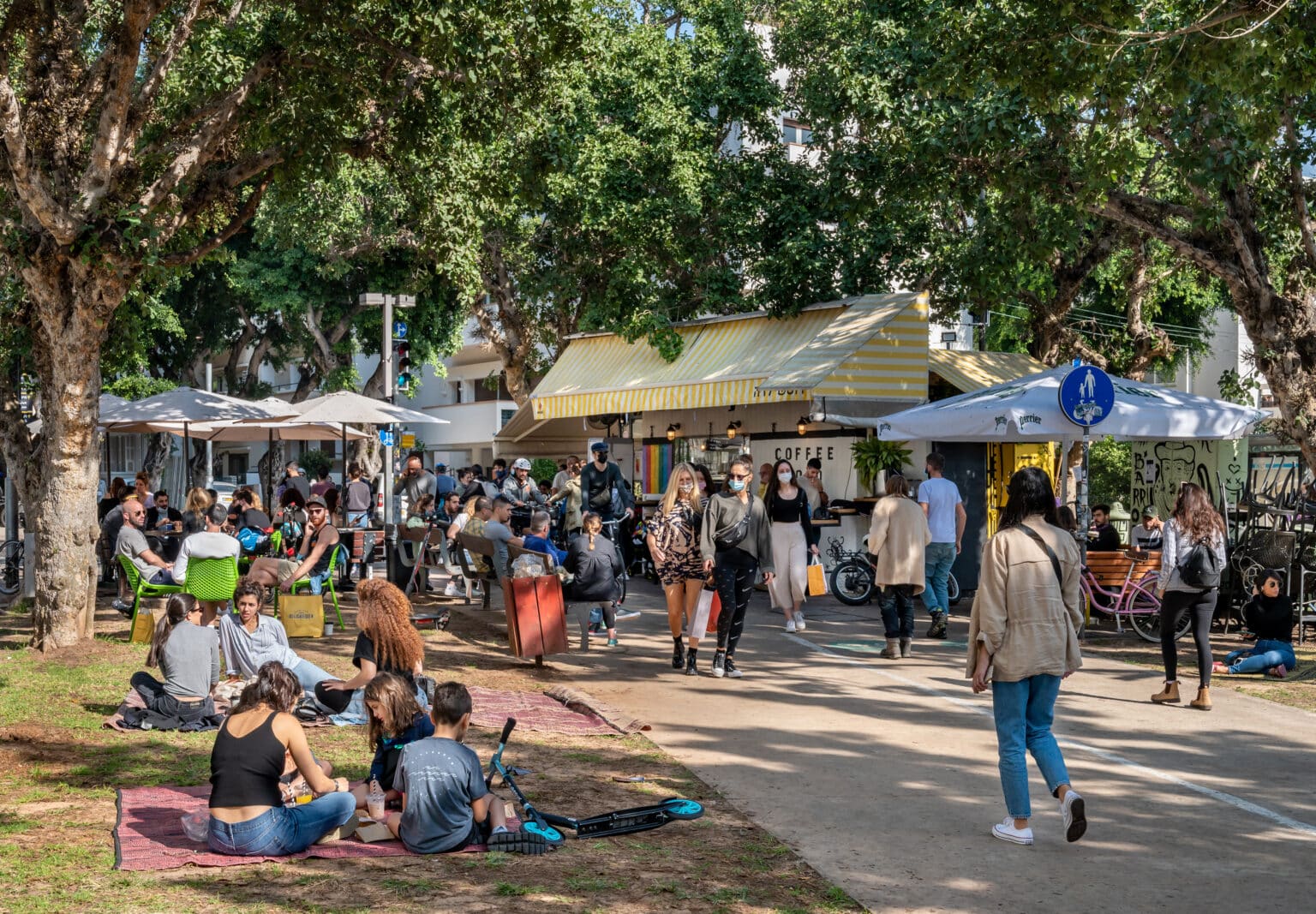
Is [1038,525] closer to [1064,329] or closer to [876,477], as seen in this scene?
[876,477]

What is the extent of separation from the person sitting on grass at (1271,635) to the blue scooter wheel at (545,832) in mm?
7730

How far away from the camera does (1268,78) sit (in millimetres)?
11828

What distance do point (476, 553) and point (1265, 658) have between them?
25.9ft

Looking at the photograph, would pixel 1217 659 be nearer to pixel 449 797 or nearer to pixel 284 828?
pixel 449 797

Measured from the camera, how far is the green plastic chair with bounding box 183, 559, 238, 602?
13141 mm

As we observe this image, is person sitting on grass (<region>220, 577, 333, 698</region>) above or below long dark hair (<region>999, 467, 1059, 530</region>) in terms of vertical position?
below

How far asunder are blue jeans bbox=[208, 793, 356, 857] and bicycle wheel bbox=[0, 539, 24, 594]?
14.1m

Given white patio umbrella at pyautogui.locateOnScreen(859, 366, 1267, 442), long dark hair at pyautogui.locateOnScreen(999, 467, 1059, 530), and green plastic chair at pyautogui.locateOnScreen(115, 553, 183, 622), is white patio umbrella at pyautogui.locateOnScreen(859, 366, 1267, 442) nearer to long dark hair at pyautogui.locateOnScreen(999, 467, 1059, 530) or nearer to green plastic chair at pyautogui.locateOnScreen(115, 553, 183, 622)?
long dark hair at pyautogui.locateOnScreen(999, 467, 1059, 530)

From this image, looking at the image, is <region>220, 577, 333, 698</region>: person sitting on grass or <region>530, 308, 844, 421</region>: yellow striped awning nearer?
<region>220, 577, 333, 698</region>: person sitting on grass

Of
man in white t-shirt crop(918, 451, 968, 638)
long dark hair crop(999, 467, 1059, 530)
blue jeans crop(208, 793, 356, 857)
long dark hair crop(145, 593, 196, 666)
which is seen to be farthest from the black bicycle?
blue jeans crop(208, 793, 356, 857)

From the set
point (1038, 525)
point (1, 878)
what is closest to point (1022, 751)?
point (1038, 525)

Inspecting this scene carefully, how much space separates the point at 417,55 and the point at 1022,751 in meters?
9.93

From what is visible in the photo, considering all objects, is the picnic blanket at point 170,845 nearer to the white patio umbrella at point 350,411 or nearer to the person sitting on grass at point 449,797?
the person sitting on grass at point 449,797

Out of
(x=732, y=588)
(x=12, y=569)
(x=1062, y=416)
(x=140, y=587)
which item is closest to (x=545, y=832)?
(x=732, y=588)
